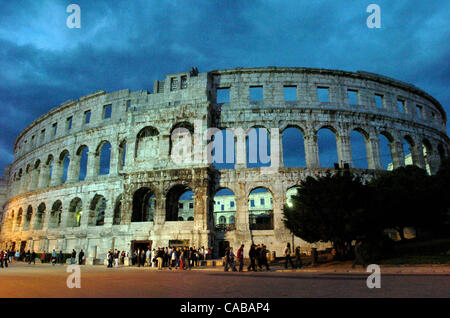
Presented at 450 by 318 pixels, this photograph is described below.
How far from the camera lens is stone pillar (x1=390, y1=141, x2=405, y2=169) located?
28.8 m

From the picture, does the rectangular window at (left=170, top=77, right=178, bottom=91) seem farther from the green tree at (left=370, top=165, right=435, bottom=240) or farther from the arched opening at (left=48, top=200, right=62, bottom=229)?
the green tree at (left=370, top=165, right=435, bottom=240)

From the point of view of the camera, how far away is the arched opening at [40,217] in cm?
3406

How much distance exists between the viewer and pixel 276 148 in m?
26.6

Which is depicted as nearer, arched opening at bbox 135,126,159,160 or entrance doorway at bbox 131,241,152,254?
entrance doorway at bbox 131,241,152,254

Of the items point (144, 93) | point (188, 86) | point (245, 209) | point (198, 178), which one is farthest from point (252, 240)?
point (144, 93)

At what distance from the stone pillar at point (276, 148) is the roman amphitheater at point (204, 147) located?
10cm

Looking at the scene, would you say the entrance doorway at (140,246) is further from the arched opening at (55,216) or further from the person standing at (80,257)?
the arched opening at (55,216)

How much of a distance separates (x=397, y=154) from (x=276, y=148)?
12916 mm

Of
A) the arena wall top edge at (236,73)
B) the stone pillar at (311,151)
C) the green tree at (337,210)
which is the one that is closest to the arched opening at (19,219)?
A: the arena wall top edge at (236,73)

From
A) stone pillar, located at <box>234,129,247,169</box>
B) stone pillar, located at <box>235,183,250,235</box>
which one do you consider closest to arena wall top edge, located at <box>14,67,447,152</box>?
stone pillar, located at <box>234,129,247,169</box>

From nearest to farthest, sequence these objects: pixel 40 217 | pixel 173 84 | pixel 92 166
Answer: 1. pixel 173 84
2. pixel 92 166
3. pixel 40 217

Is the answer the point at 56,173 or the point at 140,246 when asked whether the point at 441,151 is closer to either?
the point at 140,246

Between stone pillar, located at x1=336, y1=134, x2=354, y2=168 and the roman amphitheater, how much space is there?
0.11m

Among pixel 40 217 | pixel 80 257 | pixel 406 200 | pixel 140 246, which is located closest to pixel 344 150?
pixel 406 200
